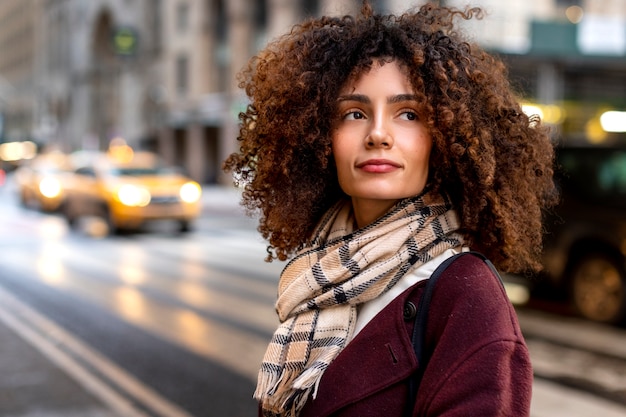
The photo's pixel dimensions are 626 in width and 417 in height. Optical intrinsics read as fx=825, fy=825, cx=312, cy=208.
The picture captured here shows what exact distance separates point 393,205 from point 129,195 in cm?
1642

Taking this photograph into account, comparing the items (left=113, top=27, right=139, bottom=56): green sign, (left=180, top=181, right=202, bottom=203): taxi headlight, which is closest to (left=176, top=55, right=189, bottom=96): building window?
(left=113, top=27, right=139, bottom=56): green sign

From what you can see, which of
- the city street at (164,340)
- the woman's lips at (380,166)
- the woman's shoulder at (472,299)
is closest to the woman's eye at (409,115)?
the woman's lips at (380,166)

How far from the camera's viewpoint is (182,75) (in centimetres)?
4200

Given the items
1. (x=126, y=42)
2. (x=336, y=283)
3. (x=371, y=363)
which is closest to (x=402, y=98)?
(x=336, y=283)

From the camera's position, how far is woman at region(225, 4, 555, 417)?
5.06ft

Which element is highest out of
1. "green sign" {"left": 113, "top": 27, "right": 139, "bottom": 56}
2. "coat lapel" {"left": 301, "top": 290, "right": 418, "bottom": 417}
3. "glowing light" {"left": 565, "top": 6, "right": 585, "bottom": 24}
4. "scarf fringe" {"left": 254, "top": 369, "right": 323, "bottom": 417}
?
"green sign" {"left": 113, "top": 27, "right": 139, "bottom": 56}

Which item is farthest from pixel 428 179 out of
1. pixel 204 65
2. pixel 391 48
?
pixel 204 65

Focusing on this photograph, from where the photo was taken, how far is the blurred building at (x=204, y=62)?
19.2 metres

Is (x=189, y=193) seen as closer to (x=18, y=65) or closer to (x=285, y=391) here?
(x=285, y=391)

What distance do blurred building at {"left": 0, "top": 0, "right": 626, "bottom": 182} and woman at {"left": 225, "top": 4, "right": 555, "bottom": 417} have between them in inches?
12.5

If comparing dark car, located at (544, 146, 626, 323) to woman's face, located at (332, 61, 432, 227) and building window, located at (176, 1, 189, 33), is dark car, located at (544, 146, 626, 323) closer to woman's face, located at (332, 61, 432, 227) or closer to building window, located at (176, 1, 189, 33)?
woman's face, located at (332, 61, 432, 227)

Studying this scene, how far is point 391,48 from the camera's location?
1.79m

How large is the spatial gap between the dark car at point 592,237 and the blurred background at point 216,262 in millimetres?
15

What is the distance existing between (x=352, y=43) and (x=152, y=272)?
34.2ft
